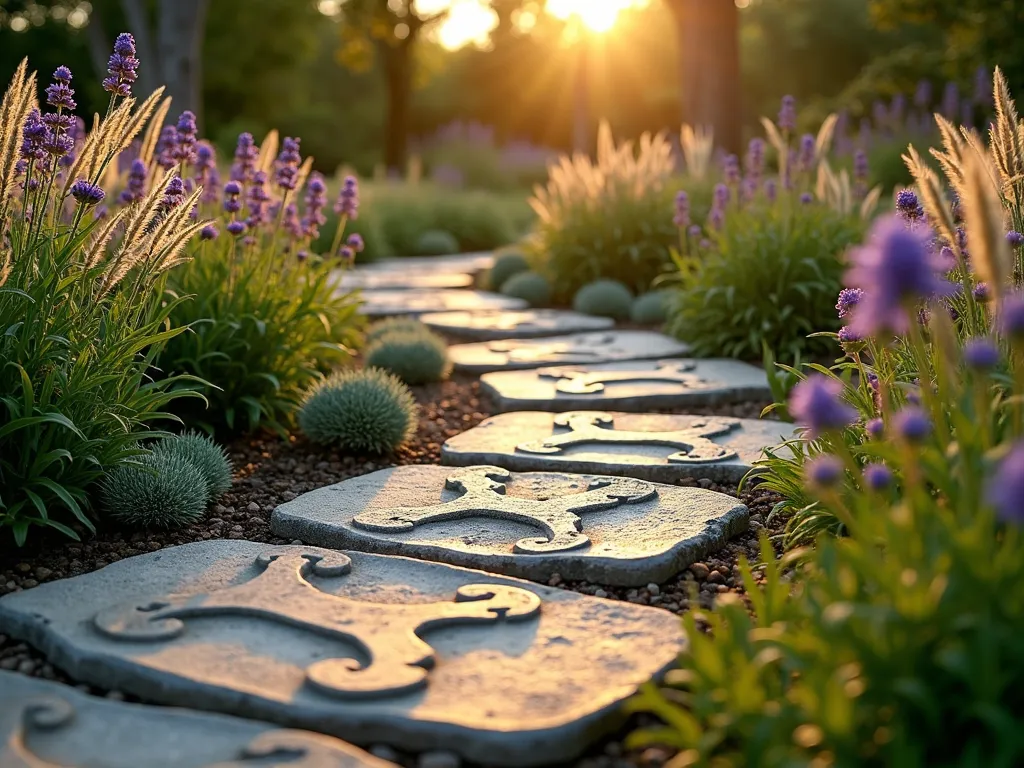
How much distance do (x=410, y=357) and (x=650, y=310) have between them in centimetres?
218

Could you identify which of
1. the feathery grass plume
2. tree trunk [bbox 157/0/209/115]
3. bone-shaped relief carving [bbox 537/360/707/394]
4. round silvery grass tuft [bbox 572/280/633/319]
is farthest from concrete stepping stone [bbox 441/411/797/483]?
tree trunk [bbox 157/0/209/115]

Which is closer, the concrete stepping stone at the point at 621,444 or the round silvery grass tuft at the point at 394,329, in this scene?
the concrete stepping stone at the point at 621,444

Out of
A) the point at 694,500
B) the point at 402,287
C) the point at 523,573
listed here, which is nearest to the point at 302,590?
the point at 523,573

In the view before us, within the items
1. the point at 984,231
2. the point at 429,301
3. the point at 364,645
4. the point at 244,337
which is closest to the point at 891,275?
the point at 984,231

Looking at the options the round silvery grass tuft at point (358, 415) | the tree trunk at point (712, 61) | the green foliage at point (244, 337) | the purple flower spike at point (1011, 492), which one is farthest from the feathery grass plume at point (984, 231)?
the tree trunk at point (712, 61)

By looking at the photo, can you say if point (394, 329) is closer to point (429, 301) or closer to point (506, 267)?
point (429, 301)

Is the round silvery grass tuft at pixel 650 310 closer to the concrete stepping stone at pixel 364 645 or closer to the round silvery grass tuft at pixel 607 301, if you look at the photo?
the round silvery grass tuft at pixel 607 301

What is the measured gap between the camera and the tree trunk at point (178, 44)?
9242 millimetres

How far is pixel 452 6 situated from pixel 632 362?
16.4 metres

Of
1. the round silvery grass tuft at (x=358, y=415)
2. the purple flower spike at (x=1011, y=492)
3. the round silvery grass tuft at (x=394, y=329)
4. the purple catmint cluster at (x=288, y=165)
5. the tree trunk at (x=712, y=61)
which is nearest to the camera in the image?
the purple flower spike at (x=1011, y=492)

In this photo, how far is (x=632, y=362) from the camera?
5070 mm

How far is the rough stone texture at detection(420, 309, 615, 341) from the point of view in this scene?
19.8 ft

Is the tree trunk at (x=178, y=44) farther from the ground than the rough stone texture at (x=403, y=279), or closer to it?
farther from the ground

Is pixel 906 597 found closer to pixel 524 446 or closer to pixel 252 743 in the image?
pixel 252 743
